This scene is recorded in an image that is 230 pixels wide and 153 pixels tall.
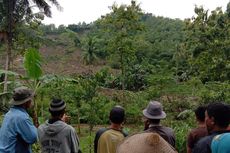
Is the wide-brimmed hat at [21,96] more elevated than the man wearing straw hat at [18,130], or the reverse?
the wide-brimmed hat at [21,96]

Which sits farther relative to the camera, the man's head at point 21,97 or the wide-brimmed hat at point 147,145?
the man's head at point 21,97

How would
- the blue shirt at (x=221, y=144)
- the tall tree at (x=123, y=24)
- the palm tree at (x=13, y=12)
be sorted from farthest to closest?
the tall tree at (x=123, y=24) < the palm tree at (x=13, y=12) < the blue shirt at (x=221, y=144)

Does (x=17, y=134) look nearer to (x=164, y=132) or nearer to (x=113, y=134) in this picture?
(x=113, y=134)

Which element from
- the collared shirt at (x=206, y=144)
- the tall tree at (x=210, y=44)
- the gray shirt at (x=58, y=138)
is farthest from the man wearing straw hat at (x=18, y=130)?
the tall tree at (x=210, y=44)

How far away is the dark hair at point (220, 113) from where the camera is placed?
3.31 m

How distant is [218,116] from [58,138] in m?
1.72

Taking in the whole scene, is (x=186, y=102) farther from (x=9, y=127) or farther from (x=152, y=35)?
(x=152, y=35)

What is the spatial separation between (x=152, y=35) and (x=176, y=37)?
3509 millimetres

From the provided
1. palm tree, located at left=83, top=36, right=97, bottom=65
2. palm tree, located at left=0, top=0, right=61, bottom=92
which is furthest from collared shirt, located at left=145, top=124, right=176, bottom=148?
palm tree, located at left=83, top=36, right=97, bottom=65

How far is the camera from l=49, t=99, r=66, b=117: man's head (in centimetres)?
442

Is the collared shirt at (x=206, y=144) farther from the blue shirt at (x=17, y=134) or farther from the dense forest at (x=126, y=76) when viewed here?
the dense forest at (x=126, y=76)

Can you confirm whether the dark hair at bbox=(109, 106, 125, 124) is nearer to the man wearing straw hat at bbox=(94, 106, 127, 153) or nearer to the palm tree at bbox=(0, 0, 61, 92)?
the man wearing straw hat at bbox=(94, 106, 127, 153)

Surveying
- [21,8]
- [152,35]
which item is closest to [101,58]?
[152,35]

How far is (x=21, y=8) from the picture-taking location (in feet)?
62.7
